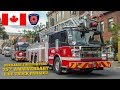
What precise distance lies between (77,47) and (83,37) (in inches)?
28.1

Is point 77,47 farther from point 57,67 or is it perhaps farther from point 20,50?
point 20,50

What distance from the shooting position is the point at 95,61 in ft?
44.7

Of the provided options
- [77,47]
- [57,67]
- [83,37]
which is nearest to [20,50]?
[57,67]

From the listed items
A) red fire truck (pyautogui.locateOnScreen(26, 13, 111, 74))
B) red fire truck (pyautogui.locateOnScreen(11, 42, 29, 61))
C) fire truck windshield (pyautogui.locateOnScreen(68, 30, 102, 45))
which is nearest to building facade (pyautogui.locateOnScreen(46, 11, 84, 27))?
red fire truck (pyautogui.locateOnScreen(26, 13, 111, 74))

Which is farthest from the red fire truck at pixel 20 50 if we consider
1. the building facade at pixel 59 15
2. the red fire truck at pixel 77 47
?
the red fire truck at pixel 77 47

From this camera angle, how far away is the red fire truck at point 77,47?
13367mm

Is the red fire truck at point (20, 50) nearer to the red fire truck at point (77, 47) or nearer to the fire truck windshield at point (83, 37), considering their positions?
the red fire truck at point (77, 47)

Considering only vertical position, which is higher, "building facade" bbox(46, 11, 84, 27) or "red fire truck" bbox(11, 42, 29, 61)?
"building facade" bbox(46, 11, 84, 27)

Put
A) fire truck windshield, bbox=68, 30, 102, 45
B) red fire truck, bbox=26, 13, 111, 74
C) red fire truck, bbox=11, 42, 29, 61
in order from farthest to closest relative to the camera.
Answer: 1. red fire truck, bbox=11, 42, 29, 61
2. fire truck windshield, bbox=68, 30, 102, 45
3. red fire truck, bbox=26, 13, 111, 74

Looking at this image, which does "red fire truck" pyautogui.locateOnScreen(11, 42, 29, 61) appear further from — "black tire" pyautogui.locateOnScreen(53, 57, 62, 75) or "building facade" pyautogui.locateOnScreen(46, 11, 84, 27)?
"black tire" pyautogui.locateOnScreen(53, 57, 62, 75)

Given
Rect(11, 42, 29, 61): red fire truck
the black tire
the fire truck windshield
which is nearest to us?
the fire truck windshield

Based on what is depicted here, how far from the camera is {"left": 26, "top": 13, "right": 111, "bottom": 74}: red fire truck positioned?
13367 mm
